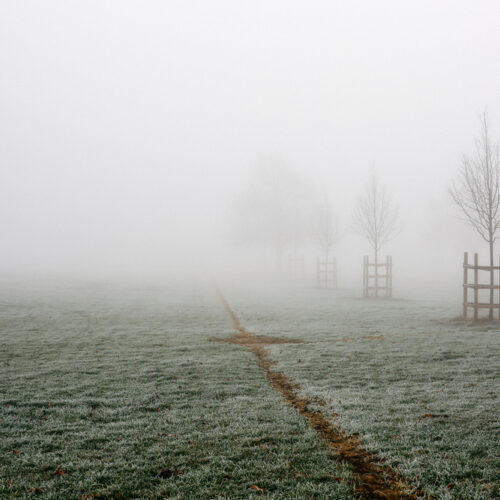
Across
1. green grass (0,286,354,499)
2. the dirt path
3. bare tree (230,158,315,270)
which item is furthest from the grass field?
bare tree (230,158,315,270)

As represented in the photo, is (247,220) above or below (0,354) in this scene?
above

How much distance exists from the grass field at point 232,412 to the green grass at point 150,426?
0.08 ft

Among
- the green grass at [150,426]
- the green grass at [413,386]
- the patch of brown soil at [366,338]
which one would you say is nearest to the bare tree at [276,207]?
the green grass at [413,386]

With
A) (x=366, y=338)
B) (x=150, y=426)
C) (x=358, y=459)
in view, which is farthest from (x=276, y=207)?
(x=358, y=459)

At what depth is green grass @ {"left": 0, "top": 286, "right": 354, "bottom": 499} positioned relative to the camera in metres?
4.59

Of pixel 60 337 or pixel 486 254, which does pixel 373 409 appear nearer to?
pixel 60 337

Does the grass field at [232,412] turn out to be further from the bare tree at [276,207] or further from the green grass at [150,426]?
the bare tree at [276,207]

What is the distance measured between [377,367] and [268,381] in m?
2.55

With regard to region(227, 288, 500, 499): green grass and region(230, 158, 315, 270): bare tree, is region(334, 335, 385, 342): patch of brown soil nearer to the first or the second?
region(227, 288, 500, 499): green grass

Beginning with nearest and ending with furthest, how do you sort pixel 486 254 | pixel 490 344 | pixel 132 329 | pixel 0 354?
pixel 0 354, pixel 490 344, pixel 132 329, pixel 486 254

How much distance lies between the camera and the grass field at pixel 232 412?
4664 mm

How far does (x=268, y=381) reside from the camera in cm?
873

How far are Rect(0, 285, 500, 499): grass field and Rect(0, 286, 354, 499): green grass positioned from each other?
0.08 feet

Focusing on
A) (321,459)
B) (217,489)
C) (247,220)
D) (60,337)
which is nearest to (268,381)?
(321,459)
